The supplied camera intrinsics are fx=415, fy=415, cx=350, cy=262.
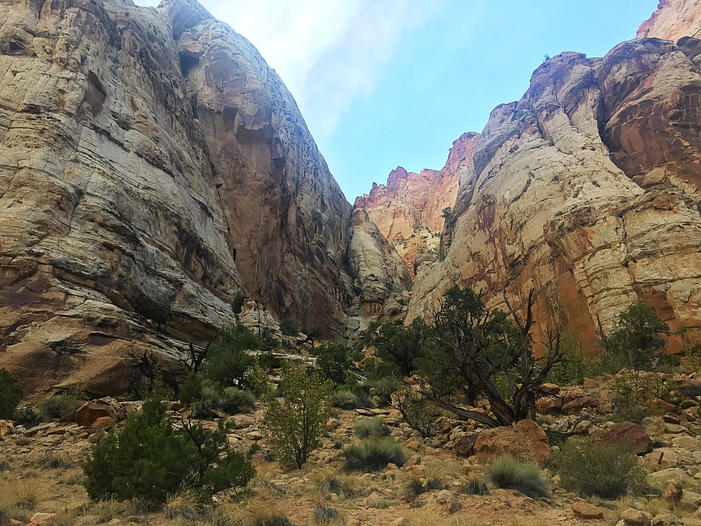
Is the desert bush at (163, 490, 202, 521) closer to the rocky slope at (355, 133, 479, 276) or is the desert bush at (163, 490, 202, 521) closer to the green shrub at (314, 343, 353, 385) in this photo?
the green shrub at (314, 343, 353, 385)

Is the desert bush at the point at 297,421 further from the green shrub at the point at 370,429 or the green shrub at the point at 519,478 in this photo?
the green shrub at the point at 519,478

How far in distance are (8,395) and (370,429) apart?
9814mm

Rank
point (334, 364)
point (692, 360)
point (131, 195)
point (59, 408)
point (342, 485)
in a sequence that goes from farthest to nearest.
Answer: point (131, 195)
point (334, 364)
point (692, 360)
point (59, 408)
point (342, 485)

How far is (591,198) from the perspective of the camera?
30.8 m

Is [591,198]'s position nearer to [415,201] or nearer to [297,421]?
[297,421]

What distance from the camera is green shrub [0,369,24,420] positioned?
11023 mm

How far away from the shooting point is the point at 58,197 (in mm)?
18266

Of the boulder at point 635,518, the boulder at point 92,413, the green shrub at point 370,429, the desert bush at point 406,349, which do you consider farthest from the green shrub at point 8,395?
the desert bush at point 406,349

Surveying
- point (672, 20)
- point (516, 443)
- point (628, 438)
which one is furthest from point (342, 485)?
point (672, 20)

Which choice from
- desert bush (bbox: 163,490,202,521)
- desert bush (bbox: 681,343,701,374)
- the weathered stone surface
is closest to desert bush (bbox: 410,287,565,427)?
desert bush (bbox: 163,490,202,521)

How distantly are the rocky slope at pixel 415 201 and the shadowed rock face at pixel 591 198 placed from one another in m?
46.3

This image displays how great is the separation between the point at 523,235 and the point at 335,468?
31.9 m

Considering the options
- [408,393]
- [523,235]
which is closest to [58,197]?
[408,393]

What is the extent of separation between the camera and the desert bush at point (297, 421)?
815 cm
